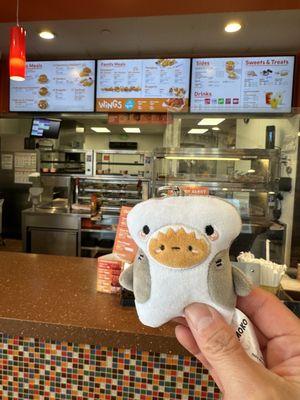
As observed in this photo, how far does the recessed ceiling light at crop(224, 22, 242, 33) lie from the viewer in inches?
120

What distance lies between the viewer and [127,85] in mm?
3721

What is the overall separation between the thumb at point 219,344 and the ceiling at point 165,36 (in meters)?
3.03

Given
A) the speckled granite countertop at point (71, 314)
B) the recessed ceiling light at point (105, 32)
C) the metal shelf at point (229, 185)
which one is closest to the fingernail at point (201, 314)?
the speckled granite countertop at point (71, 314)

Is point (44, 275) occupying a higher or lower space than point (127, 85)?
lower

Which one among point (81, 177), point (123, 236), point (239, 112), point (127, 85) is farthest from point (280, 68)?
point (123, 236)

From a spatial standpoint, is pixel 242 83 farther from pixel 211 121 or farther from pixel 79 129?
pixel 79 129

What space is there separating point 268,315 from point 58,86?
3802 mm

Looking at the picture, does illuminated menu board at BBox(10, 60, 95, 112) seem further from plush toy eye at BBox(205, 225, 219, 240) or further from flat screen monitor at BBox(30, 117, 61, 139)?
plush toy eye at BBox(205, 225, 219, 240)

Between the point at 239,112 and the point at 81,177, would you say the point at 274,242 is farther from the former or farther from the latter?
the point at 81,177

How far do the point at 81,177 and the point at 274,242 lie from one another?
8.37 ft

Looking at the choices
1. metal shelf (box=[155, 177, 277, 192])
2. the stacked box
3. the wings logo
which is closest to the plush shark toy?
the stacked box

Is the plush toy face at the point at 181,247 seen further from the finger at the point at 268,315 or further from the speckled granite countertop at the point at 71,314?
the speckled granite countertop at the point at 71,314

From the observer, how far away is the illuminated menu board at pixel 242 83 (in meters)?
3.51

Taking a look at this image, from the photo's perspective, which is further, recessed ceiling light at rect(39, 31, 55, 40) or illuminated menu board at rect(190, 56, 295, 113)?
illuminated menu board at rect(190, 56, 295, 113)
